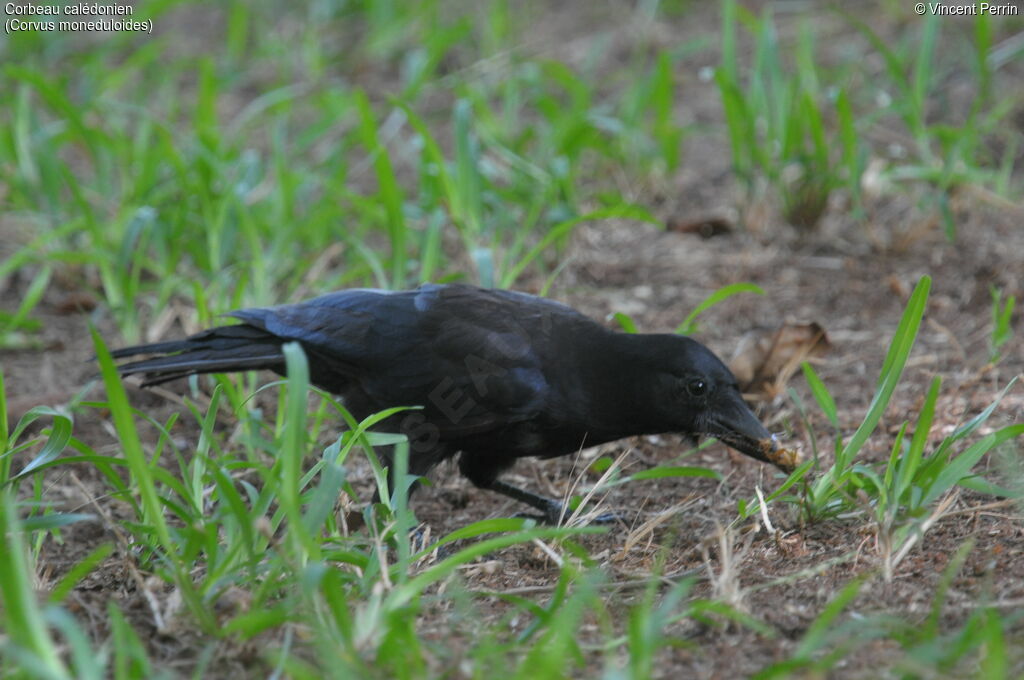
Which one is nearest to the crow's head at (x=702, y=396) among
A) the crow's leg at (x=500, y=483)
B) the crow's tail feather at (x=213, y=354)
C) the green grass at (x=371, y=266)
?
the green grass at (x=371, y=266)

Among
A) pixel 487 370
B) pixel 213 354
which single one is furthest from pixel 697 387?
pixel 213 354

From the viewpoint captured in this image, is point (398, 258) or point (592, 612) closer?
point (592, 612)

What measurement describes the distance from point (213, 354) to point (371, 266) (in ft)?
3.19

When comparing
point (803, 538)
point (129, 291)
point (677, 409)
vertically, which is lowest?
point (803, 538)

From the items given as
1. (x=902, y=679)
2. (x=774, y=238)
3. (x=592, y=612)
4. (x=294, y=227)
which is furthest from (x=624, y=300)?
(x=902, y=679)

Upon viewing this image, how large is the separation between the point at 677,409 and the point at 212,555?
1504 mm

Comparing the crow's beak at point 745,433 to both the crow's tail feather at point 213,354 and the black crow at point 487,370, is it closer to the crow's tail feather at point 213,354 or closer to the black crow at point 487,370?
the black crow at point 487,370

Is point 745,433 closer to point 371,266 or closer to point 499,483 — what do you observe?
point 499,483

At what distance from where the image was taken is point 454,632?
2.45 meters

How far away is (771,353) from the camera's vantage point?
4.14 meters

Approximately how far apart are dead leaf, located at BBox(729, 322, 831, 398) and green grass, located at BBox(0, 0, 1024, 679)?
0.82ft

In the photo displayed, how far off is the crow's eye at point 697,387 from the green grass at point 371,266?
0.75 ft

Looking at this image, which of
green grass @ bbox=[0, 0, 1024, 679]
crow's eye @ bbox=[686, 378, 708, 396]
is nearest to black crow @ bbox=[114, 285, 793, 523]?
crow's eye @ bbox=[686, 378, 708, 396]

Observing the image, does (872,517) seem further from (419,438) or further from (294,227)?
(294,227)
